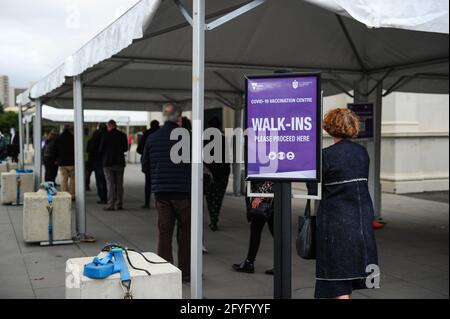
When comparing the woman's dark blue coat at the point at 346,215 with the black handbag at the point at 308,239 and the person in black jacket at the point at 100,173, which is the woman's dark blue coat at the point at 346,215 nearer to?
the black handbag at the point at 308,239

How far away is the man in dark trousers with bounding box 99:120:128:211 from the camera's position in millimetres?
11367

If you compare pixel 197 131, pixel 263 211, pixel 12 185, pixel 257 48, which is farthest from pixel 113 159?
pixel 197 131

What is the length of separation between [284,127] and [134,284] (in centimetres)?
147

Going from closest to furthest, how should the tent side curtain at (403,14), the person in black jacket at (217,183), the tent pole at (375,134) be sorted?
1. the tent side curtain at (403,14)
2. the person in black jacket at (217,183)
3. the tent pole at (375,134)


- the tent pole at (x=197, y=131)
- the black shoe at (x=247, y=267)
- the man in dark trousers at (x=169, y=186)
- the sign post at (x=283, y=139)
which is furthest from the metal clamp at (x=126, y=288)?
the black shoe at (x=247, y=267)

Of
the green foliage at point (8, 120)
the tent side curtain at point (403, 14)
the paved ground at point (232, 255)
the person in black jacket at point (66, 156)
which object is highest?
the green foliage at point (8, 120)

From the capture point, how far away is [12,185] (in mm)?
11555

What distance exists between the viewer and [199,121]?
4391mm

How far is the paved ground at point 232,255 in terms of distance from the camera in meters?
5.65

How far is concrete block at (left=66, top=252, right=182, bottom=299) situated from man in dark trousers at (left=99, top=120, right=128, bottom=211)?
7958 millimetres

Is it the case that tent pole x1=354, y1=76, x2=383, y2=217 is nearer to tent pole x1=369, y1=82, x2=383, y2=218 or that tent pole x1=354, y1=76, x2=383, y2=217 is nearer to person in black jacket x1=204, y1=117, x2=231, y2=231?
tent pole x1=369, y1=82, x2=383, y2=218

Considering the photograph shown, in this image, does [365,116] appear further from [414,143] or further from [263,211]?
[414,143]

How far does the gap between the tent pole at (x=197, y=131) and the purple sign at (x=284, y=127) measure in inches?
26.0

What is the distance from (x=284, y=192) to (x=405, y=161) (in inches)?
466
